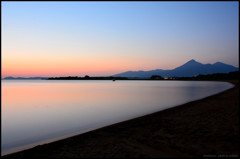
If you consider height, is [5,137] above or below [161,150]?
below

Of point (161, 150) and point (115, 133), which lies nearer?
point (161, 150)

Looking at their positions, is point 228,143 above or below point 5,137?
above

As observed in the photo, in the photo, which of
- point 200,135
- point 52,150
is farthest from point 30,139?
point 200,135

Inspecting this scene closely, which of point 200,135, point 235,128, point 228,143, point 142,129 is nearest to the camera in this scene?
point 228,143

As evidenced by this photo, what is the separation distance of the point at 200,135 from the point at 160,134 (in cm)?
170

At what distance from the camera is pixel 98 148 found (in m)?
6.37

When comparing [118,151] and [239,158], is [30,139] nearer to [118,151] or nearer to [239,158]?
[118,151]

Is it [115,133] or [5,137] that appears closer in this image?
[115,133]

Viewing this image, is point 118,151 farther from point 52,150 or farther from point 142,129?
point 142,129

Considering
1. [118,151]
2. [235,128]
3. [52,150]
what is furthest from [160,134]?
[52,150]

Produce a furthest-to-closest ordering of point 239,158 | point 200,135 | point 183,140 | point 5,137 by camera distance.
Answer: point 5,137, point 200,135, point 183,140, point 239,158

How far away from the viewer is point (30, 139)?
30.8 feet

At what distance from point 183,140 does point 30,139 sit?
795cm

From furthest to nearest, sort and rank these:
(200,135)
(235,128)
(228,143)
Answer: (235,128) → (200,135) → (228,143)
